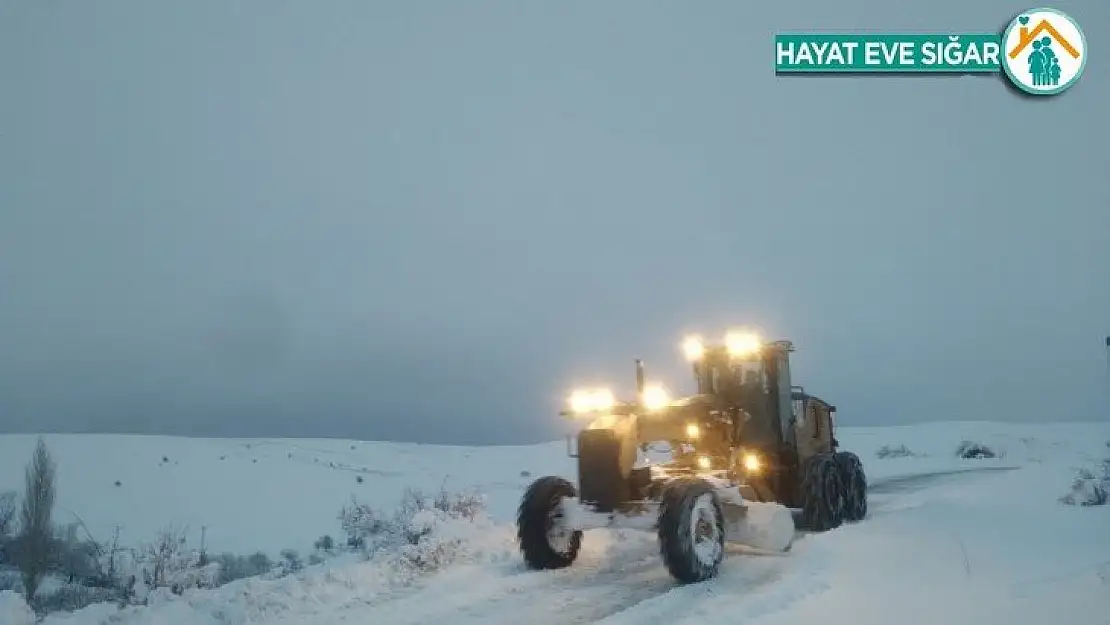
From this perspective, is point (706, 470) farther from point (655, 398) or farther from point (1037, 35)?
point (1037, 35)

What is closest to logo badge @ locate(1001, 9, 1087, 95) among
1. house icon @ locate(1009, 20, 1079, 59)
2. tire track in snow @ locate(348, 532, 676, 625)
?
house icon @ locate(1009, 20, 1079, 59)

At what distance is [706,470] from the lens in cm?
1132

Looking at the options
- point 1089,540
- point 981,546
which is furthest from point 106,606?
point 1089,540

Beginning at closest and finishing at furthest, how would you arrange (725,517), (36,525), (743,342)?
(725,517) < (743,342) < (36,525)

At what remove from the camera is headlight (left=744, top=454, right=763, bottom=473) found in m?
12.4

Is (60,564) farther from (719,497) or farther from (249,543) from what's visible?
(719,497)

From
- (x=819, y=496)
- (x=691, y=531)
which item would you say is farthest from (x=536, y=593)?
(x=819, y=496)

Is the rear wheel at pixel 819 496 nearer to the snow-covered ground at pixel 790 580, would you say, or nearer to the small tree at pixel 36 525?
the snow-covered ground at pixel 790 580

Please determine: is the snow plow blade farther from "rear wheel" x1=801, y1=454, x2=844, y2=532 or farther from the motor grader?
"rear wheel" x1=801, y1=454, x2=844, y2=532

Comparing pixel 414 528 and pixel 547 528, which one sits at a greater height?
pixel 547 528

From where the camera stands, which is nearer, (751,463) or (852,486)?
(751,463)

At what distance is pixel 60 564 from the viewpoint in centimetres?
1611

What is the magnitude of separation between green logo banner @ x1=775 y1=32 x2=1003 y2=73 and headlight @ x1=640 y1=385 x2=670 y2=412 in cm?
662

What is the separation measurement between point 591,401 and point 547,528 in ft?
5.97
